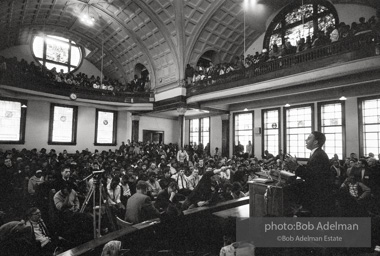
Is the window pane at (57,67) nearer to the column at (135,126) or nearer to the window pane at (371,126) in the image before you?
the column at (135,126)

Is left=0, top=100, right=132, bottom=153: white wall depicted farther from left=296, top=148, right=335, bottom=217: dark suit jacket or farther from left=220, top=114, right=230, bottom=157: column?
left=296, top=148, right=335, bottom=217: dark suit jacket

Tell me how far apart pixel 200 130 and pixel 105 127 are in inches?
306

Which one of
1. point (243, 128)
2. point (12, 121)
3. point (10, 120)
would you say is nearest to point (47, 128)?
point (12, 121)

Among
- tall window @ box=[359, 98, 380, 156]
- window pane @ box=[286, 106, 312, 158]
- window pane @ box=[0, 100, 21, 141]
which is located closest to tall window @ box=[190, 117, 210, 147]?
window pane @ box=[286, 106, 312, 158]

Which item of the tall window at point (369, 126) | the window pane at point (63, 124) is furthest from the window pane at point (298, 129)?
the window pane at point (63, 124)

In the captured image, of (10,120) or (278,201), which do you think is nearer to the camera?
(278,201)

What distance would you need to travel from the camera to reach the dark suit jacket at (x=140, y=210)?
13.2 ft

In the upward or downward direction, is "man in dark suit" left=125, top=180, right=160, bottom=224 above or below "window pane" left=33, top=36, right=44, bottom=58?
below

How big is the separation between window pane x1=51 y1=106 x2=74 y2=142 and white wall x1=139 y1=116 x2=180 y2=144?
5.26 metres

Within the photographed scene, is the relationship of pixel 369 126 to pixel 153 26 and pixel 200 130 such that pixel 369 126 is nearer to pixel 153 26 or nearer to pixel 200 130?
pixel 200 130

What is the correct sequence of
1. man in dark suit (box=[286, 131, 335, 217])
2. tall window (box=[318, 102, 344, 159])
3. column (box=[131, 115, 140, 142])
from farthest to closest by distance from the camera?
column (box=[131, 115, 140, 142])
tall window (box=[318, 102, 344, 159])
man in dark suit (box=[286, 131, 335, 217])

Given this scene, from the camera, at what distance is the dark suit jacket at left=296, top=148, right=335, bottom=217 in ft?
8.15

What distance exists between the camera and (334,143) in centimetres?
1190

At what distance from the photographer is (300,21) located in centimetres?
1402
